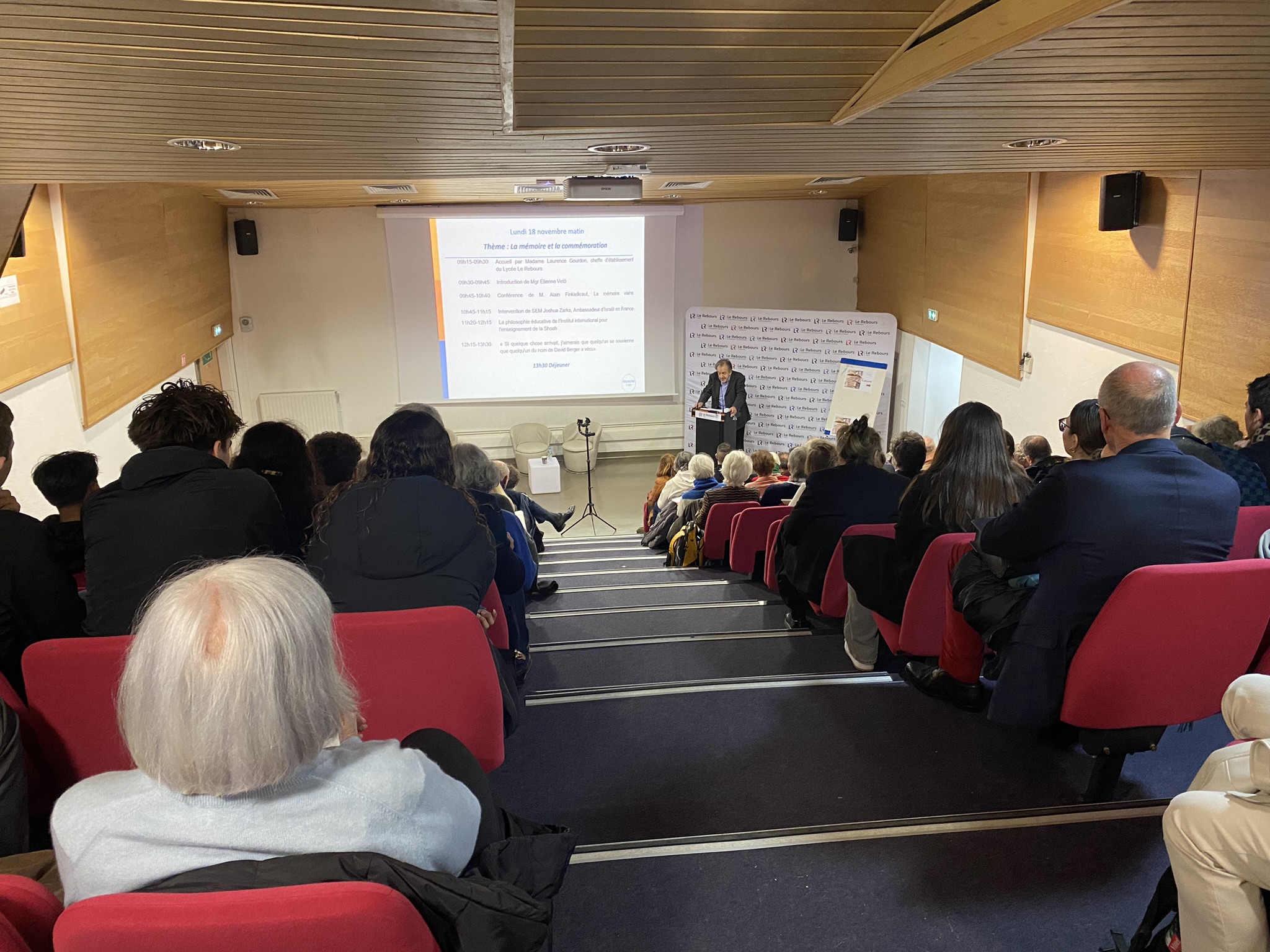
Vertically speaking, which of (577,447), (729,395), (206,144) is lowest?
(577,447)

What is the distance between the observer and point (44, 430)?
17.4 feet

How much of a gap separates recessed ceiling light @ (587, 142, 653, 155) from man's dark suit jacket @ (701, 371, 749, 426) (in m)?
5.83

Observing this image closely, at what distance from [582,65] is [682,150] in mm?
1430

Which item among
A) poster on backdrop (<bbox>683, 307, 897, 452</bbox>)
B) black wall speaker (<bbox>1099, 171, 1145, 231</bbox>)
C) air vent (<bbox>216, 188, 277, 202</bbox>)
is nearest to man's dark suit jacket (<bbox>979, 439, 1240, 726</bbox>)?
black wall speaker (<bbox>1099, 171, 1145, 231</bbox>)

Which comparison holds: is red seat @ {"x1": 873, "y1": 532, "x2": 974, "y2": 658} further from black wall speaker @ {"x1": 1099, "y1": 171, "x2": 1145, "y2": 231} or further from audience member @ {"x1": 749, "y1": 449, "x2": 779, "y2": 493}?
black wall speaker @ {"x1": 1099, "y1": 171, "x2": 1145, "y2": 231}

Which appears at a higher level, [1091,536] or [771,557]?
[1091,536]

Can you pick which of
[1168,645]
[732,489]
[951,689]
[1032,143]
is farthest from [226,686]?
[732,489]

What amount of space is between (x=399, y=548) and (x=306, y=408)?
29.4 feet

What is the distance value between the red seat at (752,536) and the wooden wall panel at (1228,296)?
2656 millimetres

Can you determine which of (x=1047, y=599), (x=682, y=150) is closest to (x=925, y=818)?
(x=1047, y=599)

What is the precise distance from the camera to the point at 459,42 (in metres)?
1.77

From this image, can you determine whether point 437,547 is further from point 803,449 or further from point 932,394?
point 932,394

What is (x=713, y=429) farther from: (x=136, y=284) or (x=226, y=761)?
(x=226, y=761)

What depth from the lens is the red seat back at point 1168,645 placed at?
6.20ft
